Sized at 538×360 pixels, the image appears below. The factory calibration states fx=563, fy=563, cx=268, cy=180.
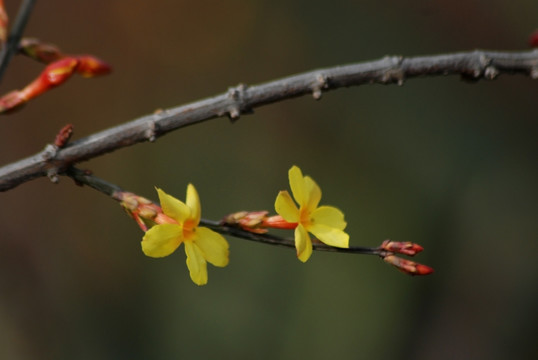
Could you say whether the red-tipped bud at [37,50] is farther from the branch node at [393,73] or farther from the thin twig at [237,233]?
the branch node at [393,73]

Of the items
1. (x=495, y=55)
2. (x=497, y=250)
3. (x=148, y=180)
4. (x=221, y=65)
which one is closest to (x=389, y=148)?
(x=497, y=250)

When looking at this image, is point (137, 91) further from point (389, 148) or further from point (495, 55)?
point (495, 55)

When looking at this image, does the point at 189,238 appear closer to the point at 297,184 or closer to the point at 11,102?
the point at 297,184

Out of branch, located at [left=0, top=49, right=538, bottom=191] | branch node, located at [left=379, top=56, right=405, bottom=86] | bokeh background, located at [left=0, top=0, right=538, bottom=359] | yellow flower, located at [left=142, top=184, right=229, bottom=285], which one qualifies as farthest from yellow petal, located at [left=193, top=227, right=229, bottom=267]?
bokeh background, located at [left=0, top=0, right=538, bottom=359]

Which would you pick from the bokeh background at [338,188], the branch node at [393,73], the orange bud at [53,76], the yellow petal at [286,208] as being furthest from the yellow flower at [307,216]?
the bokeh background at [338,188]

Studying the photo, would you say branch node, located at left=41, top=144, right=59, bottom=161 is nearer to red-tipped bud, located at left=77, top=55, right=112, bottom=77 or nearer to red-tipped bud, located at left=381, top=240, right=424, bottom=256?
red-tipped bud, located at left=77, top=55, right=112, bottom=77

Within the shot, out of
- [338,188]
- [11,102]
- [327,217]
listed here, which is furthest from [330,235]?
[338,188]

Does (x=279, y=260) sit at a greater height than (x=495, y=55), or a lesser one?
lesser
